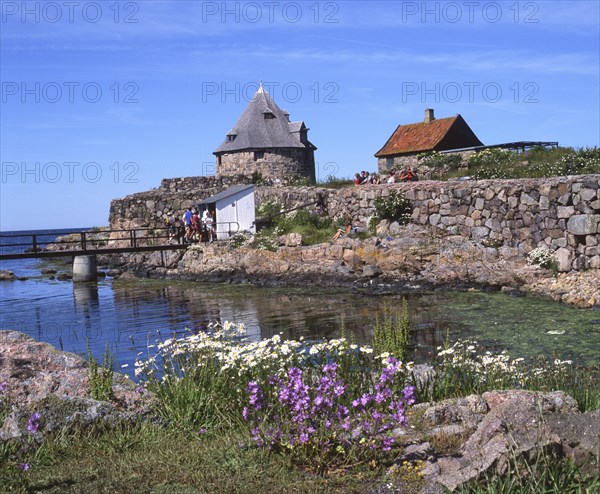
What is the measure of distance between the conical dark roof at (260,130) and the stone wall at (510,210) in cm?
1715

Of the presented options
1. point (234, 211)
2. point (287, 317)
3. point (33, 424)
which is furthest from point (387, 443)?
point (234, 211)

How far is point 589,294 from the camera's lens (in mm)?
21578

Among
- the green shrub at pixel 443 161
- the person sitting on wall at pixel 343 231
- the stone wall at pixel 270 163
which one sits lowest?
the person sitting on wall at pixel 343 231

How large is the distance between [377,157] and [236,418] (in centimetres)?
4828

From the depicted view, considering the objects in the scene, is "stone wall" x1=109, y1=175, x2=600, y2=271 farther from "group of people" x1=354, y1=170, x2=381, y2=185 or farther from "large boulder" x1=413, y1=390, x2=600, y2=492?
"large boulder" x1=413, y1=390, x2=600, y2=492

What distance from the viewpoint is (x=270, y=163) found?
54.5 meters

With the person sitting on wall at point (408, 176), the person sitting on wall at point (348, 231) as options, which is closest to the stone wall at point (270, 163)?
the person sitting on wall at point (408, 176)

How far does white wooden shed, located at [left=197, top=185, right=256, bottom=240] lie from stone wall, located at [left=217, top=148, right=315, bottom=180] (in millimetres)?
12232

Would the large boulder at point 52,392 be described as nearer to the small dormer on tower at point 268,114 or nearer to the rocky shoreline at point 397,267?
the rocky shoreline at point 397,267

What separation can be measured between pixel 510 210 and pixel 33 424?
80.9 ft

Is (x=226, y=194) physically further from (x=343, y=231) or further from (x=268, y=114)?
(x=268, y=114)

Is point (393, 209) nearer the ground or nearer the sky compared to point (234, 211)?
nearer the ground

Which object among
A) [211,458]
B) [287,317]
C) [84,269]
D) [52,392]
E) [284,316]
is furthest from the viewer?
[84,269]

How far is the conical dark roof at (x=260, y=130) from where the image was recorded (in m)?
55.1
